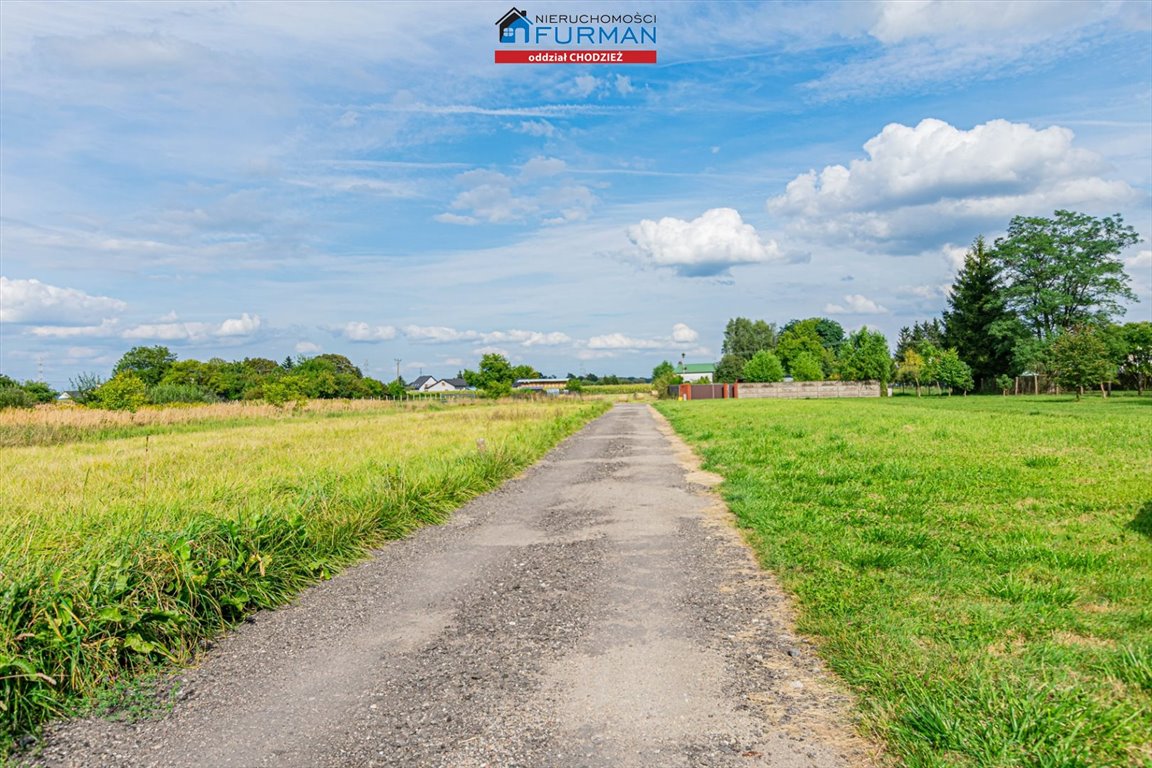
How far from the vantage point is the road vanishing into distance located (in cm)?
330

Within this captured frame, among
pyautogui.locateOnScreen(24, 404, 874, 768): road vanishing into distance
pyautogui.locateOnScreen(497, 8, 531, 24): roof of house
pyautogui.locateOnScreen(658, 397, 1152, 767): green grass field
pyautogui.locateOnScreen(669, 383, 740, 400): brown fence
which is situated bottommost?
pyautogui.locateOnScreen(24, 404, 874, 768): road vanishing into distance

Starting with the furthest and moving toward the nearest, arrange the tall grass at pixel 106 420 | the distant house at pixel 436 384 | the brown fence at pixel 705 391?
the distant house at pixel 436 384, the brown fence at pixel 705 391, the tall grass at pixel 106 420

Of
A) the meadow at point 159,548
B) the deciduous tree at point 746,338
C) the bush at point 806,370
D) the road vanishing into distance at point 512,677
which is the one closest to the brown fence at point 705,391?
the bush at point 806,370

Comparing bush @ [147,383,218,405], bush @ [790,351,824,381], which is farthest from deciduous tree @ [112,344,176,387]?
bush @ [790,351,824,381]

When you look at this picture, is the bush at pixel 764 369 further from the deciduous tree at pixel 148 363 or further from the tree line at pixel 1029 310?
the deciduous tree at pixel 148 363

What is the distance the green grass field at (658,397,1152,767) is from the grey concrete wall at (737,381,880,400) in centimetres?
6617

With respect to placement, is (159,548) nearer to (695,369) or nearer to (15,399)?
(15,399)

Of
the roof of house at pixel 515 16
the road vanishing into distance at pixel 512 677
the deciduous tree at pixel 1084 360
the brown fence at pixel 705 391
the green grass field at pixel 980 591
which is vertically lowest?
the road vanishing into distance at pixel 512 677

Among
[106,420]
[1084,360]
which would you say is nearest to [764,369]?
[1084,360]

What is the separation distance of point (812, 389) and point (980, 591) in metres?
76.1

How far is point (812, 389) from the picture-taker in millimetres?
77312

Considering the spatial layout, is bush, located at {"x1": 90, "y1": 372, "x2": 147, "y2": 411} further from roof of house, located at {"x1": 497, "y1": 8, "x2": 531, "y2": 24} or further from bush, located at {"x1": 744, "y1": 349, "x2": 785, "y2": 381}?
bush, located at {"x1": 744, "y1": 349, "x2": 785, "y2": 381}

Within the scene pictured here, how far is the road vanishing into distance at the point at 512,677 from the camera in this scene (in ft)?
10.8

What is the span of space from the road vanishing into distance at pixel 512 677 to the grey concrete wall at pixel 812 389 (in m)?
72.7
